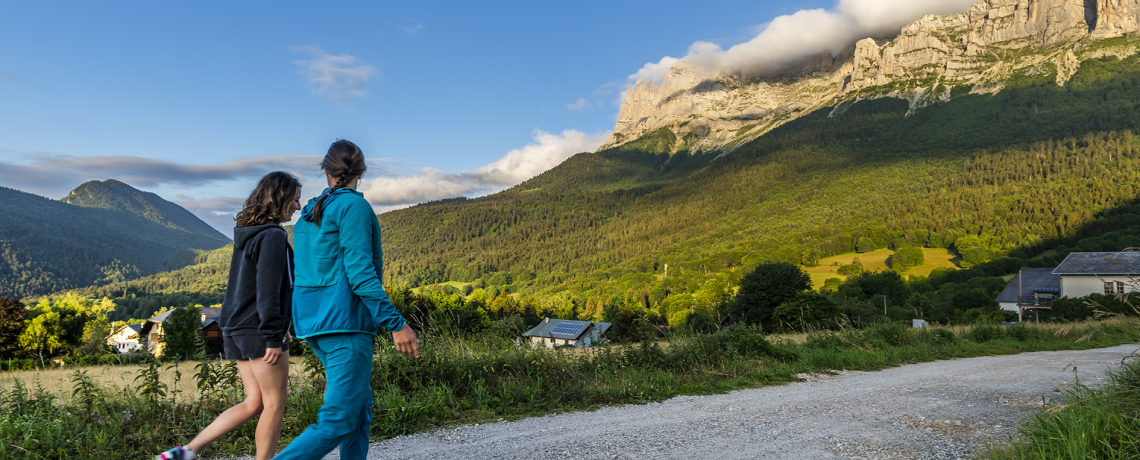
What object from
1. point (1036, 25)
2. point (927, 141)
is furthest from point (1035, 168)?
point (1036, 25)

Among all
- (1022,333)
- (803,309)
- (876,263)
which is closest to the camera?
(1022,333)

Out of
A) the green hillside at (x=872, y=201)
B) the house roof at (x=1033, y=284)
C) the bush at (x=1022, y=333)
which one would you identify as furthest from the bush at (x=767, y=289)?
the green hillside at (x=872, y=201)

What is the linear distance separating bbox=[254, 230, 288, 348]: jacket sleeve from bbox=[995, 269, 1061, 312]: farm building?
57308mm

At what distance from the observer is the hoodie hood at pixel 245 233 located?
297 centimetres

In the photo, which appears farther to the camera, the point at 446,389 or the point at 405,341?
the point at 446,389

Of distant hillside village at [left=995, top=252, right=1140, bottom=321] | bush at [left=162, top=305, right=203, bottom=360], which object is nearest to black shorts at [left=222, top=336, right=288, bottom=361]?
distant hillside village at [left=995, top=252, right=1140, bottom=321]

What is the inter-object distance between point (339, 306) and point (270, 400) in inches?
38.1

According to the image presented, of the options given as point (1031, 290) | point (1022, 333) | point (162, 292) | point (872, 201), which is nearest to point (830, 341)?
point (1022, 333)

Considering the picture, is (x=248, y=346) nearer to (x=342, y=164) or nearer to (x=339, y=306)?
(x=339, y=306)

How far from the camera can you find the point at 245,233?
2992 millimetres

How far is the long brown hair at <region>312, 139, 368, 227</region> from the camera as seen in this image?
2.82 m

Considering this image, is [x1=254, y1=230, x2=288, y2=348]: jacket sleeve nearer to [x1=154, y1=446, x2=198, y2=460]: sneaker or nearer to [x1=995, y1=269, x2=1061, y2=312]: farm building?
[x1=154, y1=446, x2=198, y2=460]: sneaker

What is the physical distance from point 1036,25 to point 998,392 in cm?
26156

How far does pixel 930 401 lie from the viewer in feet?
19.2
